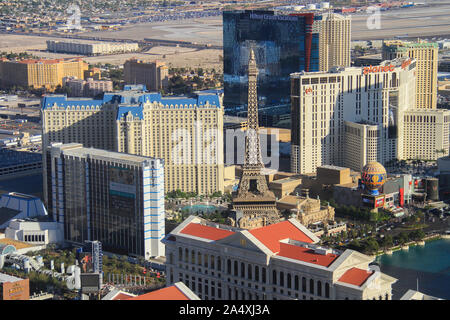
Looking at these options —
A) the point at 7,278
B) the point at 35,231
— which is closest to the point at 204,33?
the point at 35,231

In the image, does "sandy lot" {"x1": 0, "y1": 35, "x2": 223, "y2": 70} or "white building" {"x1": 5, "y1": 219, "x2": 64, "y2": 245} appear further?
"sandy lot" {"x1": 0, "y1": 35, "x2": 223, "y2": 70}

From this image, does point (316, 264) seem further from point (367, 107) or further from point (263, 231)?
point (367, 107)

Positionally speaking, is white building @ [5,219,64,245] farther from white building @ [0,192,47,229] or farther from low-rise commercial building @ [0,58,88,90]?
low-rise commercial building @ [0,58,88,90]

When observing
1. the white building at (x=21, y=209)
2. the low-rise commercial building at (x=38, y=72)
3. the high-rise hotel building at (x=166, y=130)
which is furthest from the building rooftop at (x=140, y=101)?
the low-rise commercial building at (x=38, y=72)

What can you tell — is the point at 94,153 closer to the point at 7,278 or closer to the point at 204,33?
the point at 7,278

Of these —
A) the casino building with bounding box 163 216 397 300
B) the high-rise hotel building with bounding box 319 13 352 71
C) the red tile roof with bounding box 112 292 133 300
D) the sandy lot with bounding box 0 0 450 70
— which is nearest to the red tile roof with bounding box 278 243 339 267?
the casino building with bounding box 163 216 397 300

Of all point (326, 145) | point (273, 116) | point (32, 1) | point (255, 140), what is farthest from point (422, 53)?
point (32, 1)

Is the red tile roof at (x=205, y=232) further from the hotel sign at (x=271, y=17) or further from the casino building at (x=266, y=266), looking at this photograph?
the hotel sign at (x=271, y=17)

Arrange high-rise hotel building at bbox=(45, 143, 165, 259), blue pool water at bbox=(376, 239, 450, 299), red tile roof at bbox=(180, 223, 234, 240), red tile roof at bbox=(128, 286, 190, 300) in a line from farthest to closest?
1. high-rise hotel building at bbox=(45, 143, 165, 259)
2. blue pool water at bbox=(376, 239, 450, 299)
3. red tile roof at bbox=(180, 223, 234, 240)
4. red tile roof at bbox=(128, 286, 190, 300)
